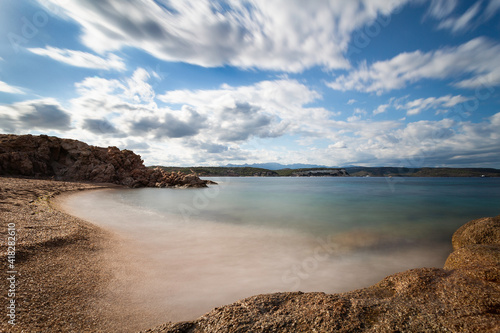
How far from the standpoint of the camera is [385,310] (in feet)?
9.20

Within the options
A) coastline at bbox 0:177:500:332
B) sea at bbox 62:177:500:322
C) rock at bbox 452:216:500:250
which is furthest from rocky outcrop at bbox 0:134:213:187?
rock at bbox 452:216:500:250

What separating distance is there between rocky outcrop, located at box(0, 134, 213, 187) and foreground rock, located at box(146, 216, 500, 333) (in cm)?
3995

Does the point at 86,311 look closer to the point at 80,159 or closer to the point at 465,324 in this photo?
the point at 465,324

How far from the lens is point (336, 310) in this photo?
2.77 m

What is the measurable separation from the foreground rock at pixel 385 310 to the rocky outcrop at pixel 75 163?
131 ft

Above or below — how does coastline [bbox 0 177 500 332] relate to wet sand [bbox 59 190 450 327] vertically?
above

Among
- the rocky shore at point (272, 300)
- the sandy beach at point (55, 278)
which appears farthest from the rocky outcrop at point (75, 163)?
the rocky shore at point (272, 300)

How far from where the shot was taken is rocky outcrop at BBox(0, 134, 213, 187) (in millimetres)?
28578

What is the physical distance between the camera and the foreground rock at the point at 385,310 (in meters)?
2.52

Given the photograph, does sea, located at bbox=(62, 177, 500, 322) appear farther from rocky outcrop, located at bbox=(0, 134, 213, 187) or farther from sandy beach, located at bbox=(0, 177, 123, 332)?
rocky outcrop, located at bbox=(0, 134, 213, 187)

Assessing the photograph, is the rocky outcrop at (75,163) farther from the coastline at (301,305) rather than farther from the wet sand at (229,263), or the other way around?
the coastline at (301,305)

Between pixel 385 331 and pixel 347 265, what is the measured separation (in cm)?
501

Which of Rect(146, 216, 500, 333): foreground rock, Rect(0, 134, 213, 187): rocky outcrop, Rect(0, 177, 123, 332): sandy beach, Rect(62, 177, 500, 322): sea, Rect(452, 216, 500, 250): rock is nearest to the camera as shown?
Rect(146, 216, 500, 333): foreground rock

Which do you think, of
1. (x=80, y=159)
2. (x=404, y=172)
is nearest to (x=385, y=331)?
(x=80, y=159)
